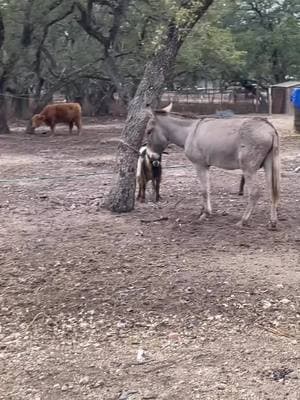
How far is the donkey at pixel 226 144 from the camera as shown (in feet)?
23.1

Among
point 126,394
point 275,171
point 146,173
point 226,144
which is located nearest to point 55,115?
point 146,173

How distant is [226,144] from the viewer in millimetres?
7297

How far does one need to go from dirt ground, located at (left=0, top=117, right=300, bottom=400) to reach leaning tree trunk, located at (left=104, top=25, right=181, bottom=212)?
0.89 feet

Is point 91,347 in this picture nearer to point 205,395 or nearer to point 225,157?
point 205,395

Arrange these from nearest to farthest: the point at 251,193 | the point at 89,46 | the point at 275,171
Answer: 1. the point at 275,171
2. the point at 251,193
3. the point at 89,46

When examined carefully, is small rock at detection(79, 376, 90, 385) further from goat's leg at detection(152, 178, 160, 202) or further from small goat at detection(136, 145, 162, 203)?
goat's leg at detection(152, 178, 160, 202)

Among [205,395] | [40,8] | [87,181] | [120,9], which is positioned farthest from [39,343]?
[40,8]

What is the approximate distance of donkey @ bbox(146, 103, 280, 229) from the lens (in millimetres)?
7035

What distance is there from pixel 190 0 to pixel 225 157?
1870mm

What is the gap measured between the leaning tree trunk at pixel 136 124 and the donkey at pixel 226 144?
175mm

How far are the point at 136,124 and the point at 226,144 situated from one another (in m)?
1.20

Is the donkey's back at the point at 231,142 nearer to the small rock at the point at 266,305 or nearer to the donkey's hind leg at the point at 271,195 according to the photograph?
the donkey's hind leg at the point at 271,195

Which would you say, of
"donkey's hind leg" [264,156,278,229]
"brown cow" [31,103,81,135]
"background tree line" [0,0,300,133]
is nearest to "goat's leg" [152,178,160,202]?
"donkey's hind leg" [264,156,278,229]

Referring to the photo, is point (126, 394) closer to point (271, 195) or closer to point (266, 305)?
point (266, 305)
